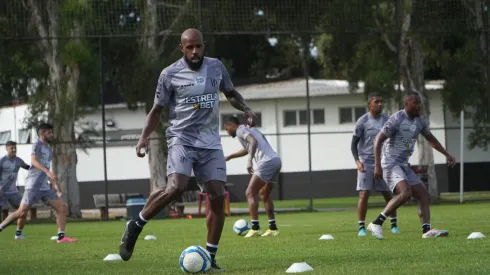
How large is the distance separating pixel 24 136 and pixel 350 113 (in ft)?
54.9

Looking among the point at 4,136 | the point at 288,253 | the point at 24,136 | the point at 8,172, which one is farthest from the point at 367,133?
the point at 24,136

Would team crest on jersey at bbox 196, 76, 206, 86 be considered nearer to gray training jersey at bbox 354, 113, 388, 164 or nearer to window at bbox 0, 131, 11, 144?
gray training jersey at bbox 354, 113, 388, 164

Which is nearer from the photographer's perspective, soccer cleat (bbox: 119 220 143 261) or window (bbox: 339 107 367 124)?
soccer cleat (bbox: 119 220 143 261)

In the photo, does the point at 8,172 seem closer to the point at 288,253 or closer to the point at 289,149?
the point at 288,253

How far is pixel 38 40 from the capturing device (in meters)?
28.8

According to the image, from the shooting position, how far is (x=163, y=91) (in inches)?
398

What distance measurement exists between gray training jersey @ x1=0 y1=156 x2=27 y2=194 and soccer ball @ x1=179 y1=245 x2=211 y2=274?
462 inches

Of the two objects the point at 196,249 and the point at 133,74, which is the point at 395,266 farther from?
the point at 133,74

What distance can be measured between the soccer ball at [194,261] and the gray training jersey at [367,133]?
6.77 meters

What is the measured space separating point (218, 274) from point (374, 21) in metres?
22.3

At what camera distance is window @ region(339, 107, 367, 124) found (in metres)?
43.5

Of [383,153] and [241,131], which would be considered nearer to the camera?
[383,153]

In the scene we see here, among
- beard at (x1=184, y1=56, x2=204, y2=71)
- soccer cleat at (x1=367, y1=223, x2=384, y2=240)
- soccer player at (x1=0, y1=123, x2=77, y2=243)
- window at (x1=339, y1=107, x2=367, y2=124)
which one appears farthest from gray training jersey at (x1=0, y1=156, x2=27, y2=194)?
window at (x1=339, y1=107, x2=367, y2=124)

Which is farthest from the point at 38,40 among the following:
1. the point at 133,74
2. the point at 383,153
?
the point at 383,153
